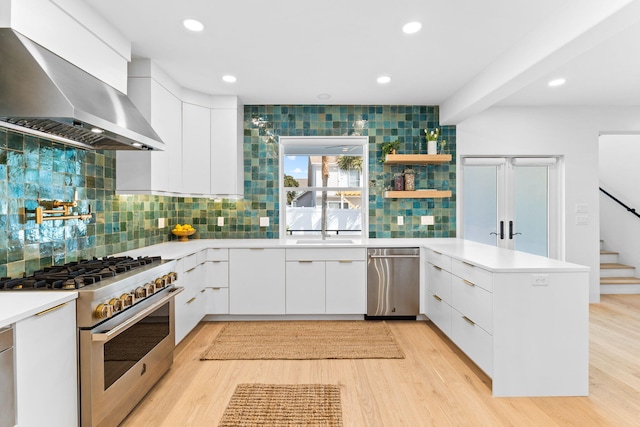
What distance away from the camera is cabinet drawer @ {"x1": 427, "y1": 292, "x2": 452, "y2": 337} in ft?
9.89

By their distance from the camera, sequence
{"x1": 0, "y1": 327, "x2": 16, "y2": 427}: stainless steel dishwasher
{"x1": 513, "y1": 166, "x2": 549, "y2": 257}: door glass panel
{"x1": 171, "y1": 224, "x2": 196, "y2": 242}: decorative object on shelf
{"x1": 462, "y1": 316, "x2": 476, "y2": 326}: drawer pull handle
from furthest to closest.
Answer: {"x1": 513, "y1": 166, "x2": 549, "y2": 257}: door glass panel, {"x1": 171, "y1": 224, "x2": 196, "y2": 242}: decorative object on shelf, {"x1": 462, "y1": 316, "x2": 476, "y2": 326}: drawer pull handle, {"x1": 0, "y1": 327, "x2": 16, "y2": 427}: stainless steel dishwasher

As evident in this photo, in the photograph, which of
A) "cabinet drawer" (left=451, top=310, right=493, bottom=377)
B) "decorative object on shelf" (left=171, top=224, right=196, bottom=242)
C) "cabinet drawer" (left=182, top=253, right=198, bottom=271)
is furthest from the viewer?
"decorative object on shelf" (left=171, top=224, right=196, bottom=242)

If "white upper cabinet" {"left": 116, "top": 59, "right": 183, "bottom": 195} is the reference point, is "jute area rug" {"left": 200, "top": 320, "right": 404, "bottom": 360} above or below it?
below

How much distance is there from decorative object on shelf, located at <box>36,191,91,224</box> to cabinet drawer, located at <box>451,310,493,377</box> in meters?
2.92

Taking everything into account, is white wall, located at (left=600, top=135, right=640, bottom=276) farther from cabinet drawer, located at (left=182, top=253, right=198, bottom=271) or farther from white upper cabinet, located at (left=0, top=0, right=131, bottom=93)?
white upper cabinet, located at (left=0, top=0, right=131, bottom=93)

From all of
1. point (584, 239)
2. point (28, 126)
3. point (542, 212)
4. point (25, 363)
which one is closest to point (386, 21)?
point (28, 126)

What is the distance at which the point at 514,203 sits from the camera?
435 cm

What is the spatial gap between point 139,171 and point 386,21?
2.26 metres

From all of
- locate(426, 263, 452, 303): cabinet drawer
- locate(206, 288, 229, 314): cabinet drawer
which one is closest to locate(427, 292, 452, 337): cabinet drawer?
locate(426, 263, 452, 303): cabinet drawer

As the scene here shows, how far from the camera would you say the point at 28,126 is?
5.95 ft

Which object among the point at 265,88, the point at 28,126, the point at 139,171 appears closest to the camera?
the point at 28,126

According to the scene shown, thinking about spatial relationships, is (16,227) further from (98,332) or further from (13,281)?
(98,332)

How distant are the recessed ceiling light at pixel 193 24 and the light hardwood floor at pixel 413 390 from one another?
8.17 ft

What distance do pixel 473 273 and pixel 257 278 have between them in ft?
6.90
